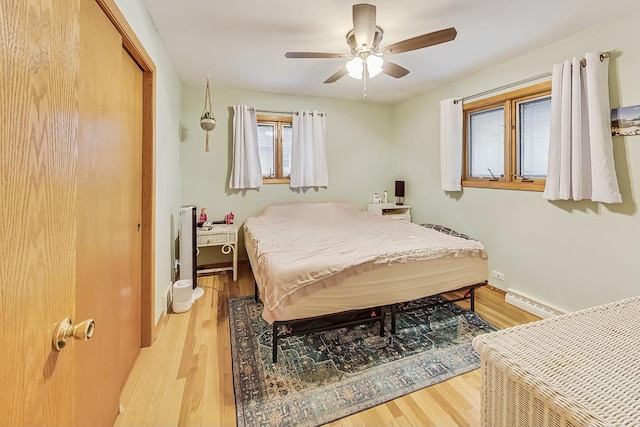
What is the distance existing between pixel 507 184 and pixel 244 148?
10.4 feet

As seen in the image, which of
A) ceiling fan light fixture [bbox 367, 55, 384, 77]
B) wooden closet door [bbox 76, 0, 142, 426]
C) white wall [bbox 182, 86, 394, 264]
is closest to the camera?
wooden closet door [bbox 76, 0, 142, 426]

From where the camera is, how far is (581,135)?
241 centimetres

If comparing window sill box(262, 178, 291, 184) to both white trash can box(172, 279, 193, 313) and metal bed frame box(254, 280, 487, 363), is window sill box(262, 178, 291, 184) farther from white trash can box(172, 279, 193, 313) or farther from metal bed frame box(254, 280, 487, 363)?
metal bed frame box(254, 280, 487, 363)

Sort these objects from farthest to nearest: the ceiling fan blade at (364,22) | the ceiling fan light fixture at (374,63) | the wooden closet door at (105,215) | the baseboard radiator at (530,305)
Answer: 1. the baseboard radiator at (530,305)
2. the ceiling fan light fixture at (374,63)
3. the ceiling fan blade at (364,22)
4. the wooden closet door at (105,215)

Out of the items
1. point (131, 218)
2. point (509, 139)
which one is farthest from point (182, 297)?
point (509, 139)

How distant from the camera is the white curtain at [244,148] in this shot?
3936 millimetres

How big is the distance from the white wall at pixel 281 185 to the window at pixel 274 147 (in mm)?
155

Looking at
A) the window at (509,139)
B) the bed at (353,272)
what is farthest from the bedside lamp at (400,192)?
the bed at (353,272)

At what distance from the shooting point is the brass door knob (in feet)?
2.03

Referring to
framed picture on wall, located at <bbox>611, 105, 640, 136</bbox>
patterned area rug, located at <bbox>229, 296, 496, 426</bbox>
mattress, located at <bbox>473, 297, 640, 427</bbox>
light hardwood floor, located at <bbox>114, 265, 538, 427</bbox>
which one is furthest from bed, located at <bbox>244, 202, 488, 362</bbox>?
framed picture on wall, located at <bbox>611, 105, 640, 136</bbox>

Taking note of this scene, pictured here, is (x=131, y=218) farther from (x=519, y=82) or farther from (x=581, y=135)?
(x=519, y=82)

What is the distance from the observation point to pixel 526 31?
2.46m

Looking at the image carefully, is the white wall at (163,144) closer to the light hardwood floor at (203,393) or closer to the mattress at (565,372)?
the light hardwood floor at (203,393)

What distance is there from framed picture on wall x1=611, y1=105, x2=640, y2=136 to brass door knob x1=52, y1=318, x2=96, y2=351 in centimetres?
336
